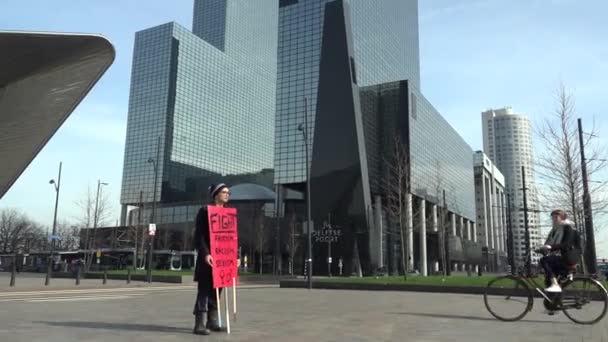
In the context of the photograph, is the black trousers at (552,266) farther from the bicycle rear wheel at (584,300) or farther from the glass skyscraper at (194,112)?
the glass skyscraper at (194,112)

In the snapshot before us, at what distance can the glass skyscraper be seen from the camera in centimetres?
11831

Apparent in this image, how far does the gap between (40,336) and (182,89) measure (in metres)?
118

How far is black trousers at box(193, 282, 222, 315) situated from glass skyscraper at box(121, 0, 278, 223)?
4000 inches

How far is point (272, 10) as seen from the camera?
165m

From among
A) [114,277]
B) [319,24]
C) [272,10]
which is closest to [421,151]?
[319,24]

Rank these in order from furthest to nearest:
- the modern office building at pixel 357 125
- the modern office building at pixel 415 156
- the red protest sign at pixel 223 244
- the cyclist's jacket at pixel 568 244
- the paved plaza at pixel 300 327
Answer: the modern office building at pixel 415 156
the modern office building at pixel 357 125
the cyclist's jacket at pixel 568 244
the red protest sign at pixel 223 244
the paved plaza at pixel 300 327

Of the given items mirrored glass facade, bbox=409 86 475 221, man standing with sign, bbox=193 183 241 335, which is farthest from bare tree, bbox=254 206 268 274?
man standing with sign, bbox=193 183 241 335

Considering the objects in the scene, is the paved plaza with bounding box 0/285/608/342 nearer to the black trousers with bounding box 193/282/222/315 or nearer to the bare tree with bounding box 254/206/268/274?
the black trousers with bounding box 193/282/222/315

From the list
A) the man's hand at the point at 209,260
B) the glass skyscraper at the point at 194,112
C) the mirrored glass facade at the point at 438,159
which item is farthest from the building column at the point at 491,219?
the man's hand at the point at 209,260

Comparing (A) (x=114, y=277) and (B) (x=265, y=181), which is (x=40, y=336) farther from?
(B) (x=265, y=181)

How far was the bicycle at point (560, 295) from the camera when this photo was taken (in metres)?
7.93

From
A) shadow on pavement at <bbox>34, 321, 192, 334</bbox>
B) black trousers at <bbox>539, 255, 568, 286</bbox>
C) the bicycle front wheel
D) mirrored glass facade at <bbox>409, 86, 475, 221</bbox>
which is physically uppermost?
mirrored glass facade at <bbox>409, 86, 475, 221</bbox>

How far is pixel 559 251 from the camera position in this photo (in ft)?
26.8

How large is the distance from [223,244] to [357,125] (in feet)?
201
